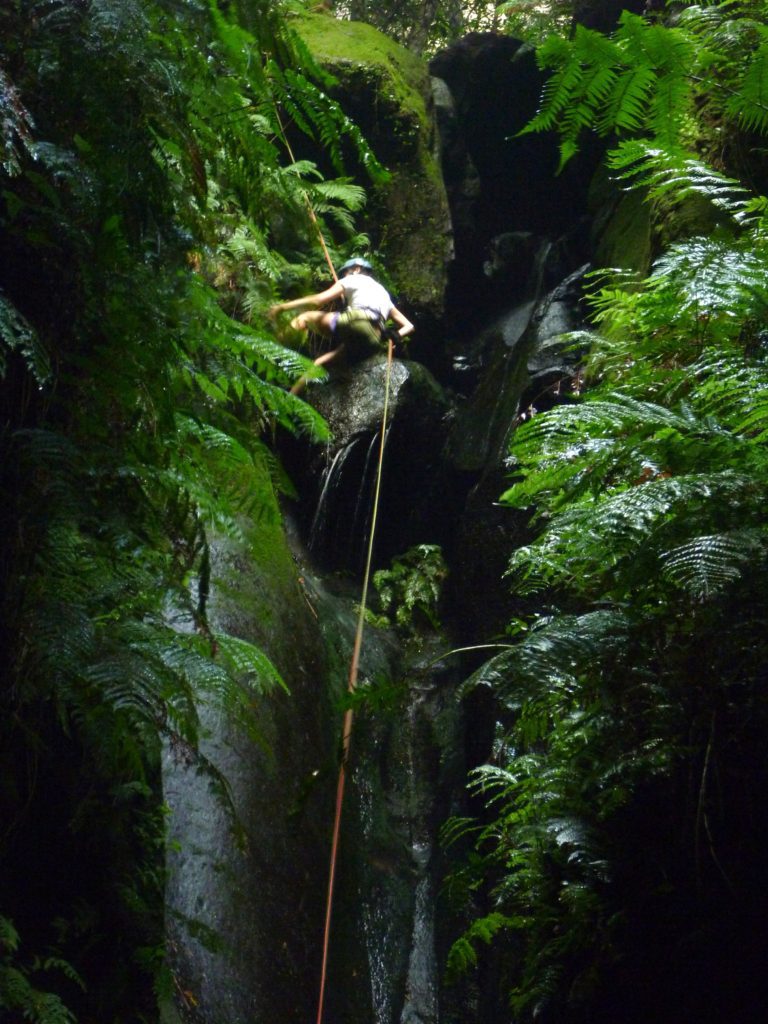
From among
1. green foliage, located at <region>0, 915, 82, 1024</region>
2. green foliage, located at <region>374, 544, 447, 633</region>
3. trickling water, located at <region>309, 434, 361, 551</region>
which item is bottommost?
green foliage, located at <region>0, 915, 82, 1024</region>

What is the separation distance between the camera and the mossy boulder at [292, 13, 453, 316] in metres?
10.4

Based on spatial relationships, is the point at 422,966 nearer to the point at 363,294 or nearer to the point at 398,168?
the point at 363,294

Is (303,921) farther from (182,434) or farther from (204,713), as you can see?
(182,434)

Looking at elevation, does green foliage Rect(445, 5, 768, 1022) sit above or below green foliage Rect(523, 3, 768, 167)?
below

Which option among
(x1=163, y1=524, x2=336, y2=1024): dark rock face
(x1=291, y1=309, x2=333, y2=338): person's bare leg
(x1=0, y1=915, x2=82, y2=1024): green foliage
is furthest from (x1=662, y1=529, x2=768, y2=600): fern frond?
(x1=291, y1=309, x2=333, y2=338): person's bare leg

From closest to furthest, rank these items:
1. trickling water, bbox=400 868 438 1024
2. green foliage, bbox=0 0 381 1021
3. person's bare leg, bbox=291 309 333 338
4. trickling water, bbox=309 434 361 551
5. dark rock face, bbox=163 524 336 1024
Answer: green foliage, bbox=0 0 381 1021 < dark rock face, bbox=163 524 336 1024 < trickling water, bbox=400 868 438 1024 < person's bare leg, bbox=291 309 333 338 < trickling water, bbox=309 434 361 551

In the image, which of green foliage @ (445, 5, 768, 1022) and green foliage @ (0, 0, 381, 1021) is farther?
green foliage @ (445, 5, 768, 1022)

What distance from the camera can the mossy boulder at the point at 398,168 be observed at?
34.1ft

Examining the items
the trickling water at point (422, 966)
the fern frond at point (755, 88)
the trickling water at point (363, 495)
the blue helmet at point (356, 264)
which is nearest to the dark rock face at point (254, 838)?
the trickling water at point (422, 966)

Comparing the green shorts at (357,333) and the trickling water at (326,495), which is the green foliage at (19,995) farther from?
the green shorts at (357,333)

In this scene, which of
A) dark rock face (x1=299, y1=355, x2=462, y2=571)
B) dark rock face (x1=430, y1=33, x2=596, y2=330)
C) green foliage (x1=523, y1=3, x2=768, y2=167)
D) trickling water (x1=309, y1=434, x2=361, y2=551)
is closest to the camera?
green foliage (x1=523, y1=3, x2=768, y2=167)

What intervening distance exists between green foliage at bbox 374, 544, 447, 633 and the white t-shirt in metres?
2.69

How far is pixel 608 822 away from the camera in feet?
8.65

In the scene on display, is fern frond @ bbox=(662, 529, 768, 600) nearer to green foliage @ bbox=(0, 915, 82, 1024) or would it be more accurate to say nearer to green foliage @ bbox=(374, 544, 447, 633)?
green foliage @ bbox=(0, 915, 82, 1024)
